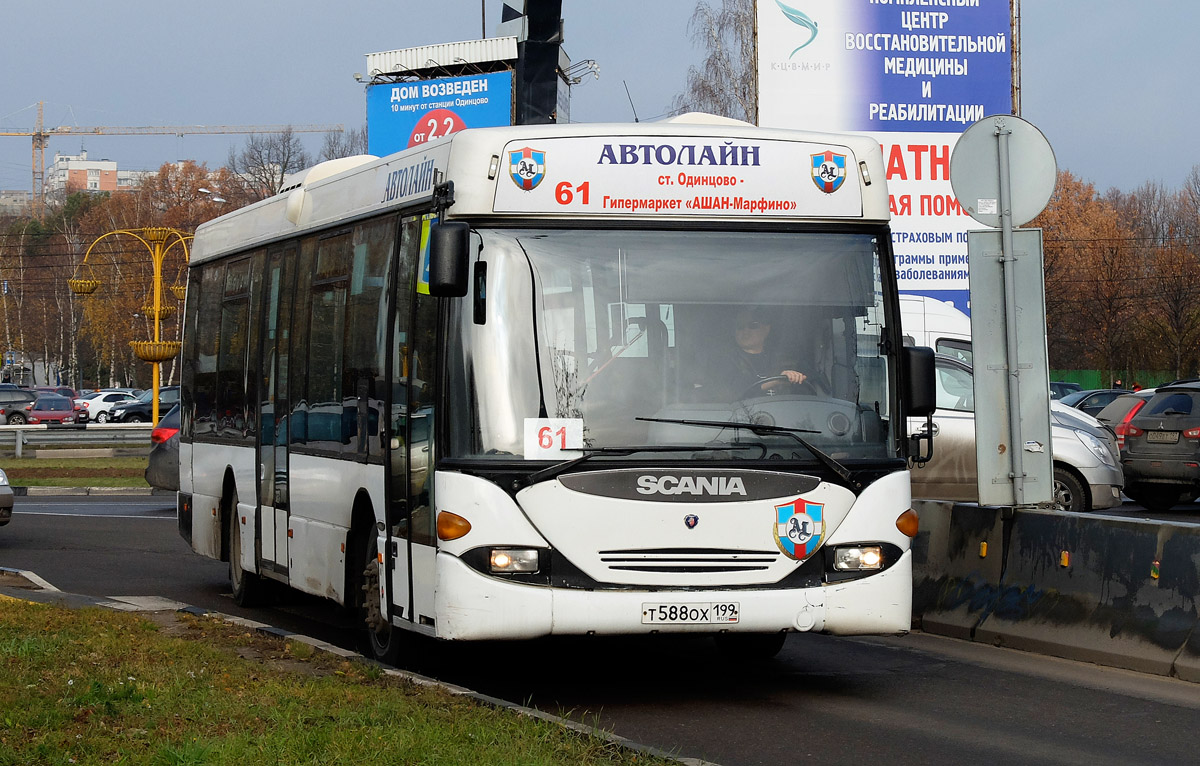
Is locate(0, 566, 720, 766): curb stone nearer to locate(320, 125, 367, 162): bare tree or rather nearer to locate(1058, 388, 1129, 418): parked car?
locate(1058, 388, 1129, 418): parked car

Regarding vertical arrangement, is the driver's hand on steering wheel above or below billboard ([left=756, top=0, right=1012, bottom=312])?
below

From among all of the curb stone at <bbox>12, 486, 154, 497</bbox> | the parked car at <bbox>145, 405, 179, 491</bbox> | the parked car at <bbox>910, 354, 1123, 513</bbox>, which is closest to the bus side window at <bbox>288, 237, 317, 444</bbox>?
the parked car at <bbox>910, 354, 1123, 513</bbox>

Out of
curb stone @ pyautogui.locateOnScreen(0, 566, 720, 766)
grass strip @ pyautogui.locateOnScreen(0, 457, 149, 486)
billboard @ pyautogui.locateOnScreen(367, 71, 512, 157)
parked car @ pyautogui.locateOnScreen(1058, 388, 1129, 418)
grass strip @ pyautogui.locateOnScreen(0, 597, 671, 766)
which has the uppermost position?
billboard @ pyautogui.locateOnScreen(367, 71, 512, 157)

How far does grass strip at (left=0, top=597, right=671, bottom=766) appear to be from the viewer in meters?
6.16

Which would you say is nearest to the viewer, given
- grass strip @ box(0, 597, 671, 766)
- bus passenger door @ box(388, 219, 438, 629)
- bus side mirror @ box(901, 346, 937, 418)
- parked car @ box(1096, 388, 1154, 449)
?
grass strip @ box(0, 597, 671, 766)

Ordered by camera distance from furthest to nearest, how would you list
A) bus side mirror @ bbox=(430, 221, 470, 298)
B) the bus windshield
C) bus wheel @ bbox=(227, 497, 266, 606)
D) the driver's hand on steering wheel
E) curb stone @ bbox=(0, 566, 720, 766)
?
bus wheel @ bbox=(227, 497, 266, 606)
the driver's hand on steering wheel
the bus windshield
bus side mirror @ bbox=(430, 221, 470, 298)
curb stone @ bbox=(0, 566, 720, 766)

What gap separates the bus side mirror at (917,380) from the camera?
8398 millimetres

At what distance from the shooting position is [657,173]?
8.41 metres

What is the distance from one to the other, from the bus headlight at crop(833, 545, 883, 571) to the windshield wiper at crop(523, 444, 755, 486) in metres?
0.70

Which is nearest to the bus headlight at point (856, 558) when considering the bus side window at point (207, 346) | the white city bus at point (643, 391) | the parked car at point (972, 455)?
the white city bus at point (643, 391)

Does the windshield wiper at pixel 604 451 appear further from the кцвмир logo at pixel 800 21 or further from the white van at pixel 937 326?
the кцвмир logo at pixel 800 21

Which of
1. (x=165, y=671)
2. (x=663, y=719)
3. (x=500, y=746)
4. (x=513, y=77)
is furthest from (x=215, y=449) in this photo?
(x=513, y=77)

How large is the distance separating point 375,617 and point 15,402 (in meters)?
62.0

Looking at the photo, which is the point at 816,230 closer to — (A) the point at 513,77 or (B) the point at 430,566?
(B) the point at 430,566
